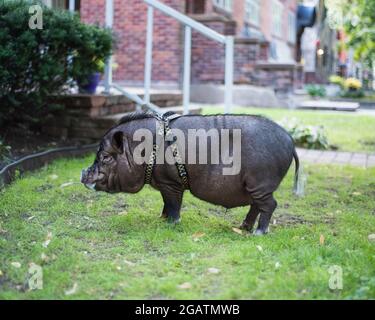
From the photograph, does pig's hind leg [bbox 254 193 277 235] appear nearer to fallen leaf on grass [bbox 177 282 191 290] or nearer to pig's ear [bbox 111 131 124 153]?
pig's ear [bbox 111 131 124 153]

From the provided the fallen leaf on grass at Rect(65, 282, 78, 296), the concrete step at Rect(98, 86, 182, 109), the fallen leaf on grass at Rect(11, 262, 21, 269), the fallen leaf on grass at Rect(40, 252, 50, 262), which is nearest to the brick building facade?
the concrete step at Rect(98, 86, 182, 109)

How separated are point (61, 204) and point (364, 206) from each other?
9.10 ft

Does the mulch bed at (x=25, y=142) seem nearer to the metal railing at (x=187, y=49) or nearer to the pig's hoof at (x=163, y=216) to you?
the metal railing at (x=187, y=49)

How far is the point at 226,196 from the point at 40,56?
10.4 feet

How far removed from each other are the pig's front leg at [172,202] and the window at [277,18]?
2044cm

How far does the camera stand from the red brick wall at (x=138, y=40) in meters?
13.3

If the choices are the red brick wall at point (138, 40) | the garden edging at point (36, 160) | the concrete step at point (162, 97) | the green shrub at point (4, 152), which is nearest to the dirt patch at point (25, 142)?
the green shrub at point (4, 152)

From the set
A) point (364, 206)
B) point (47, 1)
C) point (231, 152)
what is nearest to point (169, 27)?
point (47, 1)

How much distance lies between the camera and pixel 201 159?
4277 millimetres

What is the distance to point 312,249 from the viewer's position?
386 centimetres

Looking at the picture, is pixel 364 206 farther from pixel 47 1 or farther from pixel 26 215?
pixel 47 1

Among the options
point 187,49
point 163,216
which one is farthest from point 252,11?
point 163,216

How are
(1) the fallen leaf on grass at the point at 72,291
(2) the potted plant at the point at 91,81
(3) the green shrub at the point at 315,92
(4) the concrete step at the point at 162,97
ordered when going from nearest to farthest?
(1) the fallen leaf on grass at the point at 72,291, (2) the potted plant at the point at 91,81, (4) the concrete step at the point at 162,97, (3) the green shrub at the point at 315,92

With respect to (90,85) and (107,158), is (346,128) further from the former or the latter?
(107,158)
